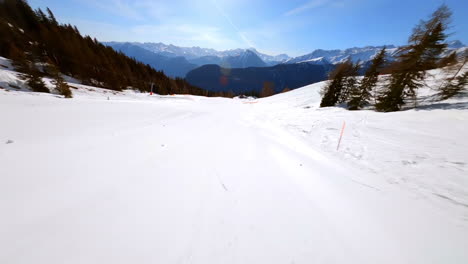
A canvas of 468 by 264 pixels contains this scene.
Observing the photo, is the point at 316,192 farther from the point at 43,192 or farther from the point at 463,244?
→ the point at 43,192

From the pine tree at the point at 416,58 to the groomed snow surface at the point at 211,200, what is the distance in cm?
763

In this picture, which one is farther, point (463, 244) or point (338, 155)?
point (338, 155)

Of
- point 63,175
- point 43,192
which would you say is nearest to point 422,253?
point 43,192

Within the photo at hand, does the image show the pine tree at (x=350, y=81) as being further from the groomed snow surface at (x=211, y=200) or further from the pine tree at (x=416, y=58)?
the groomed snow surface at (x=211, y=200)

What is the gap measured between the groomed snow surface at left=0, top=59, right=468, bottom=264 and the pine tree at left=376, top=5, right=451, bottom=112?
300 inches

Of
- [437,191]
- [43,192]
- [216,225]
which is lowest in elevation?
[216,225]

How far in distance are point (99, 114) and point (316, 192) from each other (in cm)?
769

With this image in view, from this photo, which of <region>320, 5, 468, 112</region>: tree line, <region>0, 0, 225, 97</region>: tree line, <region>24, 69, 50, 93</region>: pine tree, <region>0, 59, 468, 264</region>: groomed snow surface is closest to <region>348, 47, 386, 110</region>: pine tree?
<region>320, 5, 468, 112</region>: tree line

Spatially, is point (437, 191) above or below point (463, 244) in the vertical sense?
above

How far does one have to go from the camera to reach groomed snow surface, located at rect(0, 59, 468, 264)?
1.59 m

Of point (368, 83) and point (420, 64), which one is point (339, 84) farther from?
point (420, 64)

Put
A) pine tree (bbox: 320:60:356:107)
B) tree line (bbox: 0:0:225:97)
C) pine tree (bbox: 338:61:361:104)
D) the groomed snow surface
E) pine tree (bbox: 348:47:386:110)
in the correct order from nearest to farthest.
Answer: the groomed snow surface < pine tree (bbox: 348:47:386:110) < pine tree (bbox: 338:61:361:104) < pine tree (bbox: 320:60:356:107) < tree line (bbox: 0:0:225:97)

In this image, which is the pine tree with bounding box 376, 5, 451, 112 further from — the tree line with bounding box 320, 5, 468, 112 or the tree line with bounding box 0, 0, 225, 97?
the tree line with bounding box 0, 0, 225, 97

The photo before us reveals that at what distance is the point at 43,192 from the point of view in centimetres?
194
